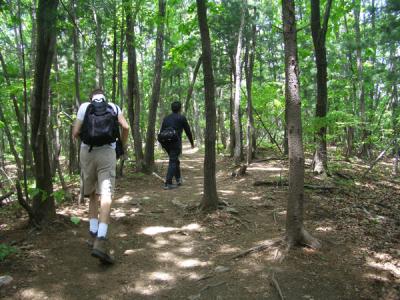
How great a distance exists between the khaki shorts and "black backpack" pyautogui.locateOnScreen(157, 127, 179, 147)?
4104 mm

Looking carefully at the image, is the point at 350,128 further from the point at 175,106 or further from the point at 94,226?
the point at 94,226

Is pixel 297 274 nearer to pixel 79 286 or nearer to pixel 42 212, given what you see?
pixel 79 286

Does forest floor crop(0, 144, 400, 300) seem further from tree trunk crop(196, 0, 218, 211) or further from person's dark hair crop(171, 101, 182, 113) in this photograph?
person's dark hair crop(171, 101, 182, 113)

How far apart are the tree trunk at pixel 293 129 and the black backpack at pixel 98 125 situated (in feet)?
7.85

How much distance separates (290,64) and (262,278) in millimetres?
2848

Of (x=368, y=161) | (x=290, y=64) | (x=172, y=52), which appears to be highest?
(x=172, y=52)

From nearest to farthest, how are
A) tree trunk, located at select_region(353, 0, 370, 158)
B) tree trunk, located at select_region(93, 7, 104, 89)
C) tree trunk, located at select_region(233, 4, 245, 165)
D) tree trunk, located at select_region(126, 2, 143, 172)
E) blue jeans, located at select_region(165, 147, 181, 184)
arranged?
blue jeans, located at select_region(165, 147, 181, 184), tree trunk, located at select_region(126, 2, 143, 172), tree trunk, located at select_region(93, 7, 104, 89), tree trunk, located at select_region(233, 4, 245, 165), tree trunk, located at select_region(353, 0, 370, 158)

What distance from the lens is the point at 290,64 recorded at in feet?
15.8

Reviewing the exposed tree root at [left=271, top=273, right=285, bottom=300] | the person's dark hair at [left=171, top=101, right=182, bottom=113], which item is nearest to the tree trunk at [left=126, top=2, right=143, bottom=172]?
the person's dark hair at [left=171, top=101, right=182, bottom=113]

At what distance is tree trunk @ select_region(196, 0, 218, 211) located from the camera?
21.3 feet

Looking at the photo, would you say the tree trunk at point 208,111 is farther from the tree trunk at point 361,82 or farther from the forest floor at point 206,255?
the tree trunk at point 361,82

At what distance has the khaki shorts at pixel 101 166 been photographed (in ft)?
14.9

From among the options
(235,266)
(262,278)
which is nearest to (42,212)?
(235,266)

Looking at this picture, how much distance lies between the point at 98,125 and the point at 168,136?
14.3ft
